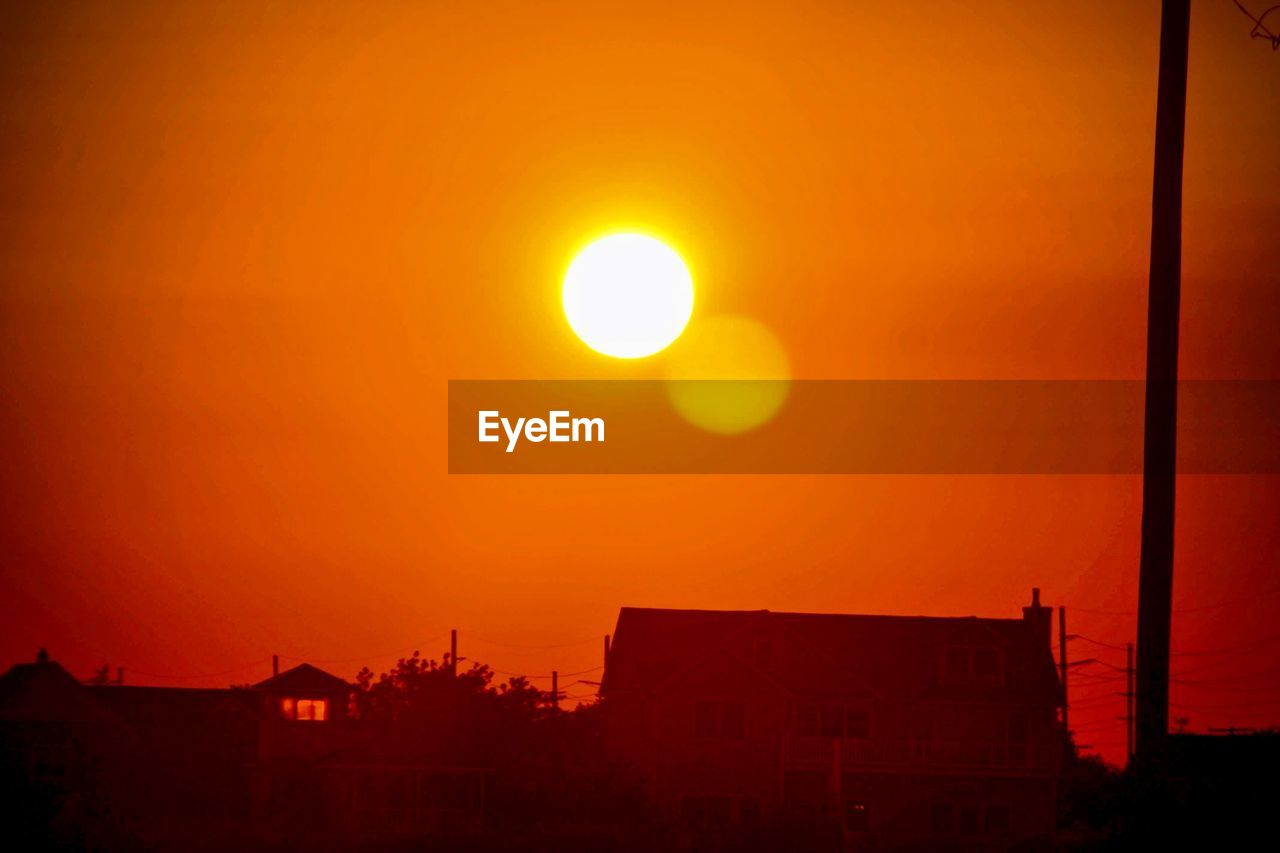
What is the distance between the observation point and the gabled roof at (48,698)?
224 feet

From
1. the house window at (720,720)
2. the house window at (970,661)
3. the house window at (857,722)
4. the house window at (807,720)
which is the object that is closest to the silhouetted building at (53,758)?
the house window at (720,720)

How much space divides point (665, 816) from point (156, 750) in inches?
958

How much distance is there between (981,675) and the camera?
201 ft

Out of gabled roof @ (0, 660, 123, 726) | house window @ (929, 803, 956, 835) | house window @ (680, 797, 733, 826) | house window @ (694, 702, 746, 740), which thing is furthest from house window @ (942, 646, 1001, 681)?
gabled roof @ (0, 660, 123, 726)

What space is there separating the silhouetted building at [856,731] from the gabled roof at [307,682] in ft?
55.2

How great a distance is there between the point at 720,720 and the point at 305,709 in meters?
21.7

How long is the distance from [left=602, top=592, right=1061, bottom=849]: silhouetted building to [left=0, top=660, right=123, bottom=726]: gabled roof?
72.3 ft

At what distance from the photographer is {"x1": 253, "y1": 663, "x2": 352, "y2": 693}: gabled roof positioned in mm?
73875

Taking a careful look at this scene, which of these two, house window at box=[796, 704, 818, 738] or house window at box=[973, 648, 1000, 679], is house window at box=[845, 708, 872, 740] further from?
house window at box=[973, 648, 1000, 679]

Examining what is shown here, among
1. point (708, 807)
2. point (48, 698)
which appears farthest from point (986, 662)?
point (48, 698)

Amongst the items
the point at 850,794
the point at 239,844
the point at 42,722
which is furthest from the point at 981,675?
the point at 42,722

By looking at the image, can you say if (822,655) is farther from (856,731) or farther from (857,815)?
(857,815)

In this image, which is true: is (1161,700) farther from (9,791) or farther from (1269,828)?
(9,791)

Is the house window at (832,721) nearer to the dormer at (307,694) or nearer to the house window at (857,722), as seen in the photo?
the house window at (857,722)
